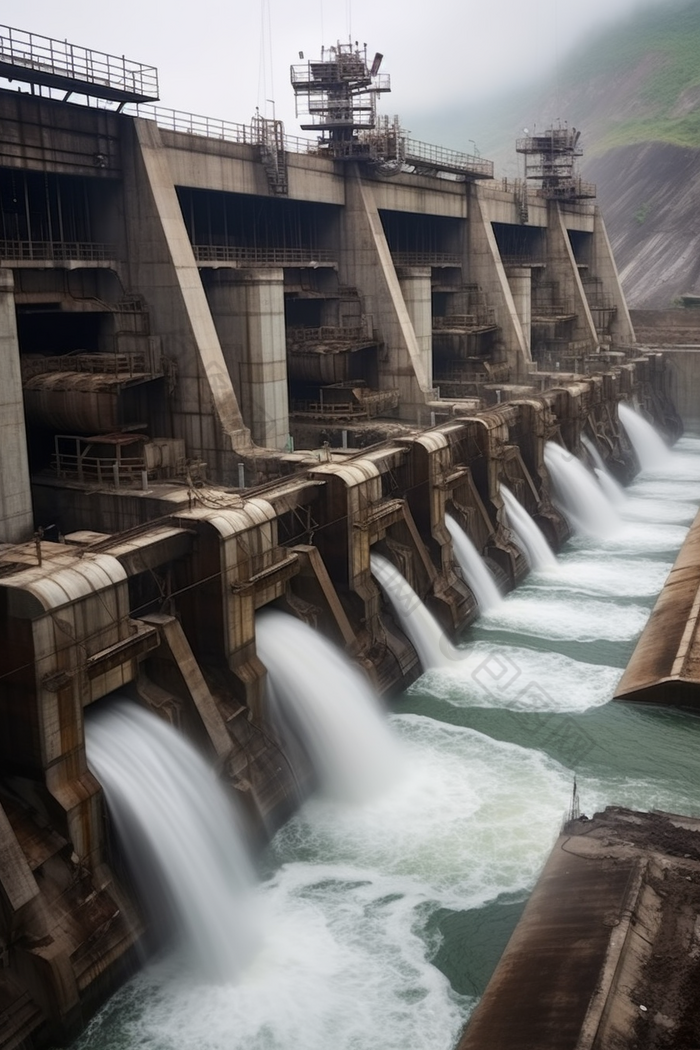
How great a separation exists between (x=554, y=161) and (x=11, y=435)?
1892 inches

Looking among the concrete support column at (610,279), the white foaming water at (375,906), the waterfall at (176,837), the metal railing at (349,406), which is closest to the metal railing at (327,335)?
the metal railing at (349,406)

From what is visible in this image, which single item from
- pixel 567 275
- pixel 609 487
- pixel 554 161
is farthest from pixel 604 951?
pixel 554 161

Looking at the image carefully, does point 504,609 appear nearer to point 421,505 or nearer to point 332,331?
point 421,505

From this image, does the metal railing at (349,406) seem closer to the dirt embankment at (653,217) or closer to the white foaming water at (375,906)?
the white foaming water at (375,906)

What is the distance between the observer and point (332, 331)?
38.2m

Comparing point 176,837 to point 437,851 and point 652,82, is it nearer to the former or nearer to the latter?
point 437,851

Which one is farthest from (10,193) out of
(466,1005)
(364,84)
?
(466,1005)

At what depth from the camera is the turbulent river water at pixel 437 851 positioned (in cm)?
1499

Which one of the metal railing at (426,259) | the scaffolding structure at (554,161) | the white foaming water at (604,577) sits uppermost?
the scaffolding structure at (554,161)

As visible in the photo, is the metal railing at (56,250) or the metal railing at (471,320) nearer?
the metal railing at (56,250)

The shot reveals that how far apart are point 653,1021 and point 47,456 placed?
1952 cm

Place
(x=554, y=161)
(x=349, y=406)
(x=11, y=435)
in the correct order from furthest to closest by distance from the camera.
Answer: (x=554, y=161)
(x=349, y=406)
(x=11, y=435)

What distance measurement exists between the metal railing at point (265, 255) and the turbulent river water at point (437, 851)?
1433cm

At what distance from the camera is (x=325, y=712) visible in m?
21.9
